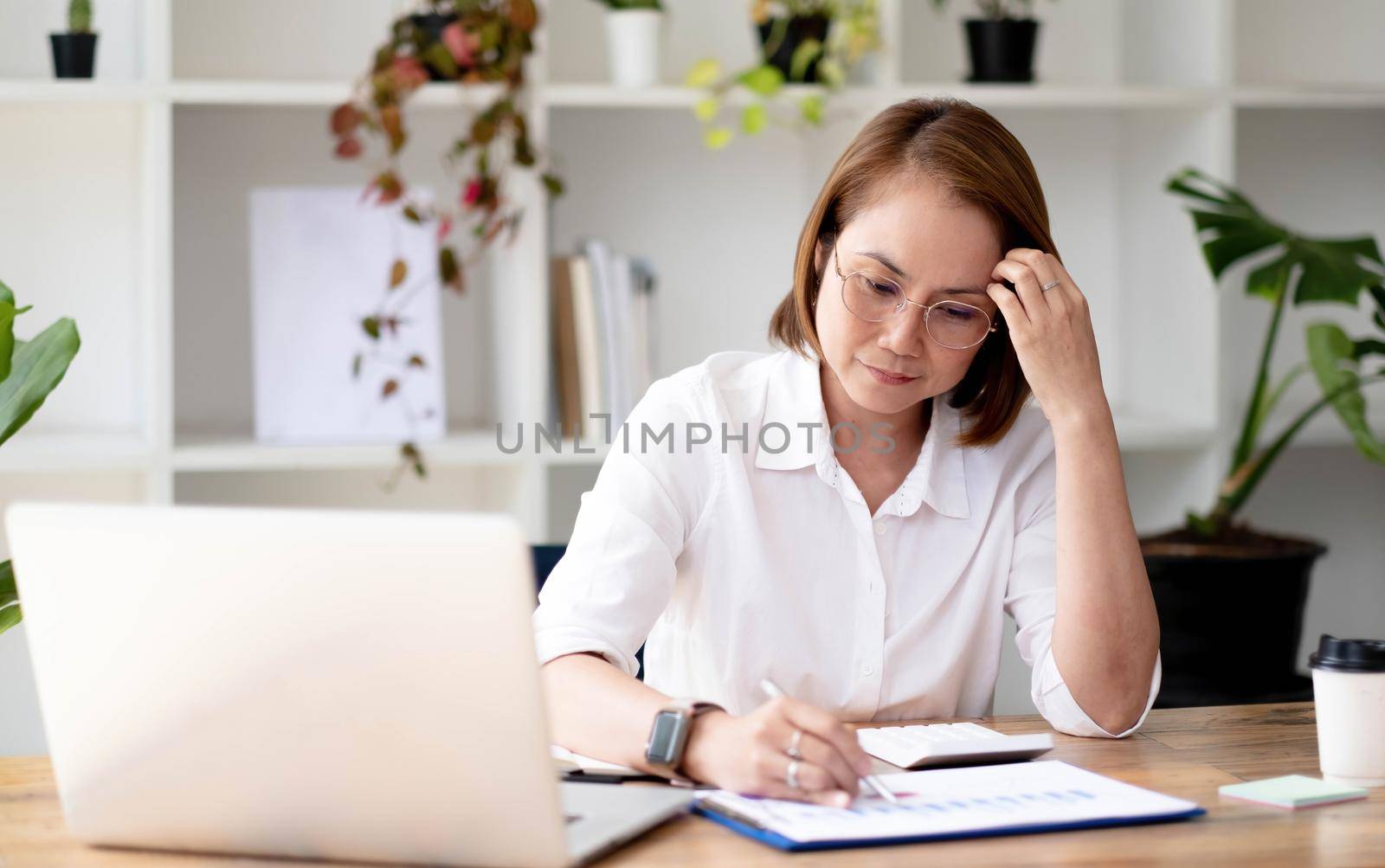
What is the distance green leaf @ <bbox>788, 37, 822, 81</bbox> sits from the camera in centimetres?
257

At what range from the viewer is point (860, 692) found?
1600 mm

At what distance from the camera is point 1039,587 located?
5.41 ft

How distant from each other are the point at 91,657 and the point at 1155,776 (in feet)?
2.81

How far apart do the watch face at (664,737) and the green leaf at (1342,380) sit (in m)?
1.68

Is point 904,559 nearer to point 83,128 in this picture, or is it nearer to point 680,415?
point 680,415

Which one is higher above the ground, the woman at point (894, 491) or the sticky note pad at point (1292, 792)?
the woman at point (894, 491)

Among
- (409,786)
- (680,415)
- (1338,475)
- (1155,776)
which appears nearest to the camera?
(409,786)

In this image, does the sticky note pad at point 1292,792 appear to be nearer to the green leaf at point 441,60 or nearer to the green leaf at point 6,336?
the green leaf at point 6,336

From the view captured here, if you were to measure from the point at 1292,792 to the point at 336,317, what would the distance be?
1894 millimetres

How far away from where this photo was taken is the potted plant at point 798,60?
2562 millimetres

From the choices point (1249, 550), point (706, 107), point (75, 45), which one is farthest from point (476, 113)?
point (1249, 550)

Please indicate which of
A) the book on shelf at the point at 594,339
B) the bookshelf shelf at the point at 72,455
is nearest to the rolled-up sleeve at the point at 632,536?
the book on shelf at the point at 594,339

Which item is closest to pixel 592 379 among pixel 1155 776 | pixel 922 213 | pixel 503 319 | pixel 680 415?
pixel 503 319

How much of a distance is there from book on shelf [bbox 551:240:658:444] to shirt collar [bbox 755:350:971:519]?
0.90 m
